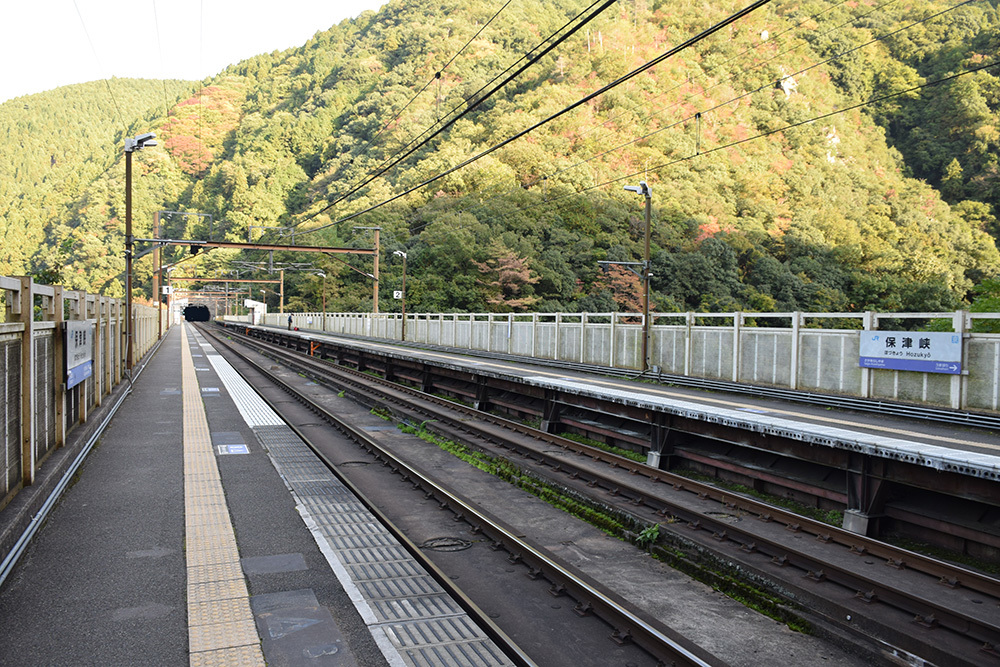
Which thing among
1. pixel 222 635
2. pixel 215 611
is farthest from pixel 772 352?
pixel 222 635

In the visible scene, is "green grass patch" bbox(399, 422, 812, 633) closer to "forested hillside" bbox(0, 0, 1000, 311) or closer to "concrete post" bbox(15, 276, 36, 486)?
"concrete post" bbox(15, 276, 36, 486)

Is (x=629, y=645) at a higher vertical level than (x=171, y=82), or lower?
lower

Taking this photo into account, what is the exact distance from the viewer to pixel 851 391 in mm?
14867

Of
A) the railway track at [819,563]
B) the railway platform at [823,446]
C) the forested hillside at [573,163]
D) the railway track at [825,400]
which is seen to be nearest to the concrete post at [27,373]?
the railway track at [819,563]

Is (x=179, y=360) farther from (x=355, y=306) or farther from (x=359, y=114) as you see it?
(x=359, y=114)

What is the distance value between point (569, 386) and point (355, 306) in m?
66.6

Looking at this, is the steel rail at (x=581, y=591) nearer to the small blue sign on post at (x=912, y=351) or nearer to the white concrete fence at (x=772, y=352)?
the white concrete fence at (x=772, y=352)

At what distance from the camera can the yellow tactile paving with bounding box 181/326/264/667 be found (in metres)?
4.86

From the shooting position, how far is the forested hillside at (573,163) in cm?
7188

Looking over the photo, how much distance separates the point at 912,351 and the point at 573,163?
268ft

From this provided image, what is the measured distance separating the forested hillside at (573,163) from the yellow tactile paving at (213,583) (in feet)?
121

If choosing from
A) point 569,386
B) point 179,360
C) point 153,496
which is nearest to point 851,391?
point 569,386

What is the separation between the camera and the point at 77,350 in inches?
414

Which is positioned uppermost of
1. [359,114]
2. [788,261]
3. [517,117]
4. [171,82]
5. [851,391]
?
[171,82]
